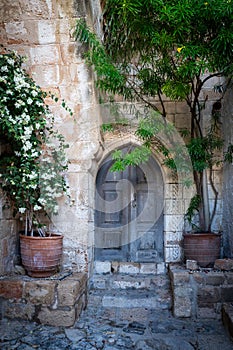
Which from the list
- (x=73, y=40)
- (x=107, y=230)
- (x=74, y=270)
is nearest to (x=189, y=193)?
(x=107, y=230)

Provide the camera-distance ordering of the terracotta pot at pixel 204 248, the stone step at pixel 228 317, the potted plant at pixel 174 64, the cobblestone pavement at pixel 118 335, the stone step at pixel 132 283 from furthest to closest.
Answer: the stone step at pixel 132 283
the terracotta pot at pixel 204 248
the potted plant at pixel 174 64
the stone step at pixel 228 317
the cobblestone pavement at pixel 118 335

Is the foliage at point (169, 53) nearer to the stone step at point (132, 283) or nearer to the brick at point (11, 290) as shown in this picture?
the stone step at point (132, 283)

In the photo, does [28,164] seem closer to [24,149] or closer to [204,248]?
[24,149]

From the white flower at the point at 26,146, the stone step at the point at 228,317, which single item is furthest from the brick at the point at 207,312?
the white flower at the point at 26,146

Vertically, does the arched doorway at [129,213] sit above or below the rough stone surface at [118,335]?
above

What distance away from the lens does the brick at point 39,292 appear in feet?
8.98

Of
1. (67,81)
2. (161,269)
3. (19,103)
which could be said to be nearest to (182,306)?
(161,269)

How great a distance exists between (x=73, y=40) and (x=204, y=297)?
9.49 feet

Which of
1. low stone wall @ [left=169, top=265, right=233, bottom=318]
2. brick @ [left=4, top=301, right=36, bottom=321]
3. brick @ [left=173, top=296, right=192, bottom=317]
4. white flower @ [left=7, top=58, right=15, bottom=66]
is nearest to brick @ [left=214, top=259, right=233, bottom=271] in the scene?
low stone wall @ [left=169, top=265, right=233, bottom=318]

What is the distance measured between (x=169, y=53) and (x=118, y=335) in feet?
9.53

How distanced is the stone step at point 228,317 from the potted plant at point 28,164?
1602 millimetres

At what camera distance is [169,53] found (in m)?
Result: 3.50

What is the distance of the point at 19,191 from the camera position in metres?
2.78

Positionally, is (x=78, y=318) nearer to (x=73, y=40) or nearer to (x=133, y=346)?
(x=133, y=346)
